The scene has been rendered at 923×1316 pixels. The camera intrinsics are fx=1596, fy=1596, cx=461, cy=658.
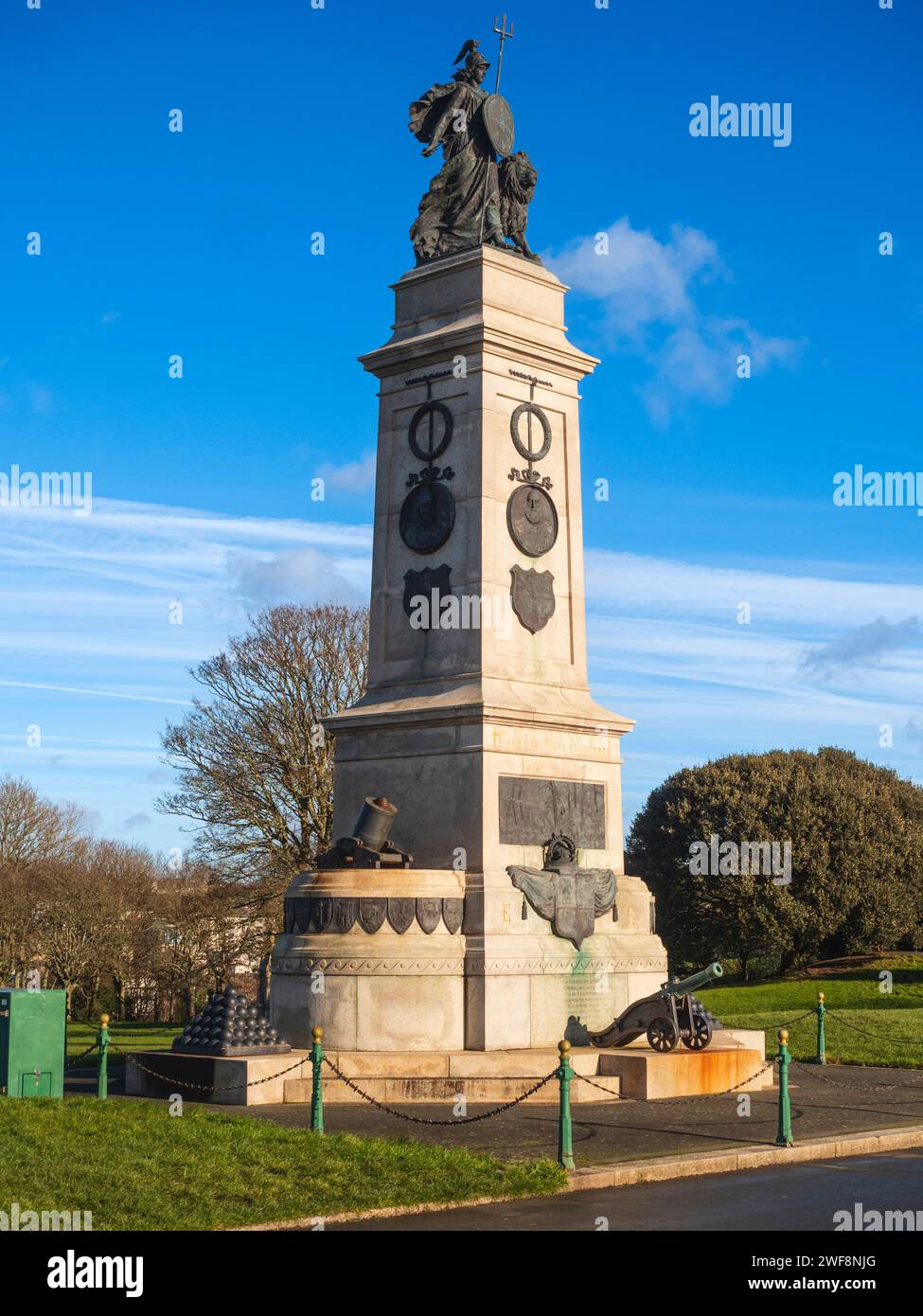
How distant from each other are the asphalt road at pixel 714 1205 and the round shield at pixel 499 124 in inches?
657

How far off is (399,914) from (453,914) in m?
0.75

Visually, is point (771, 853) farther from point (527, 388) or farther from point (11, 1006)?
point (11, 1006)

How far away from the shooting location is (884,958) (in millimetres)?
55031

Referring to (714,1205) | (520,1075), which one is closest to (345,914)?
(520,1075)

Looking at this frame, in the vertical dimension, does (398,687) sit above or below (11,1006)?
above

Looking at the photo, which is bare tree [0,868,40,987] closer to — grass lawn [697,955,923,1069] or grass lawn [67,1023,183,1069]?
grass lawn [67,1023,183,1069]

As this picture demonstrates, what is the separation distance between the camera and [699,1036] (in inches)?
782

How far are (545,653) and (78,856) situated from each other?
41.6 m

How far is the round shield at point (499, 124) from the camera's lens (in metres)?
24.9

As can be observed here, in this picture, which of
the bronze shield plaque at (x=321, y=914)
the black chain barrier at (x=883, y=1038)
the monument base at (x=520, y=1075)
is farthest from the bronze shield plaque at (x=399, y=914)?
the black chain barrier at (x=883, y=1038)

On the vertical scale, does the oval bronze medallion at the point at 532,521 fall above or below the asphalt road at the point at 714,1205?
above

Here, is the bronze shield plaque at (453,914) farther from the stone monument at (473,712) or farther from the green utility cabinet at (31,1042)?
the green utility cabinet at (31,1042)

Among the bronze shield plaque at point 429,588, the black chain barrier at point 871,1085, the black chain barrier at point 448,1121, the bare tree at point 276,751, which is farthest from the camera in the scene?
the bare tree at point 276,751
